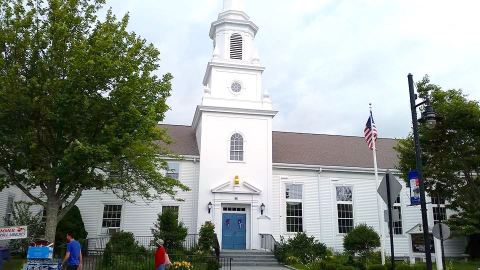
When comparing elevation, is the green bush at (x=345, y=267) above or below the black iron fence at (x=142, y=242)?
below

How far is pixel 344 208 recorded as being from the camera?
27.4 m

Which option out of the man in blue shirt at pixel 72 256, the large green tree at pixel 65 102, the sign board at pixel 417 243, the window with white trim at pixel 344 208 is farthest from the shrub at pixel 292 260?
the man in blue shirt at pixel 72 256

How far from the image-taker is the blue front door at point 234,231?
78.5ft

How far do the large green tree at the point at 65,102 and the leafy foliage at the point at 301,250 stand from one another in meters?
9.04

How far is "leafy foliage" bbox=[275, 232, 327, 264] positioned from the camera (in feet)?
70.3

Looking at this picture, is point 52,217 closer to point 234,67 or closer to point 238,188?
point 238,188

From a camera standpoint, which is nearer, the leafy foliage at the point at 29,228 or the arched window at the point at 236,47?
the leafy foliage at the point at 29,228

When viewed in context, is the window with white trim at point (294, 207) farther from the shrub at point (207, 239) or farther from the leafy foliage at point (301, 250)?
the shrub at point (207, 239)

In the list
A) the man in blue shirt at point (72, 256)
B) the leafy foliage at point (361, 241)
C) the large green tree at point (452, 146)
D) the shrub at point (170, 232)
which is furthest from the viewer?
the leafy foliage at point (361, 241)

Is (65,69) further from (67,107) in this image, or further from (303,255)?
(303,255)

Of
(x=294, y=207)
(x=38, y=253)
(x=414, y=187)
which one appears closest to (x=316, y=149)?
(x=294, y=207)

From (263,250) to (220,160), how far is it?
5.49m

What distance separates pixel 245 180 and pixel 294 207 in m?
3.86

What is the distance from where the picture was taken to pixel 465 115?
17656 millimetres
